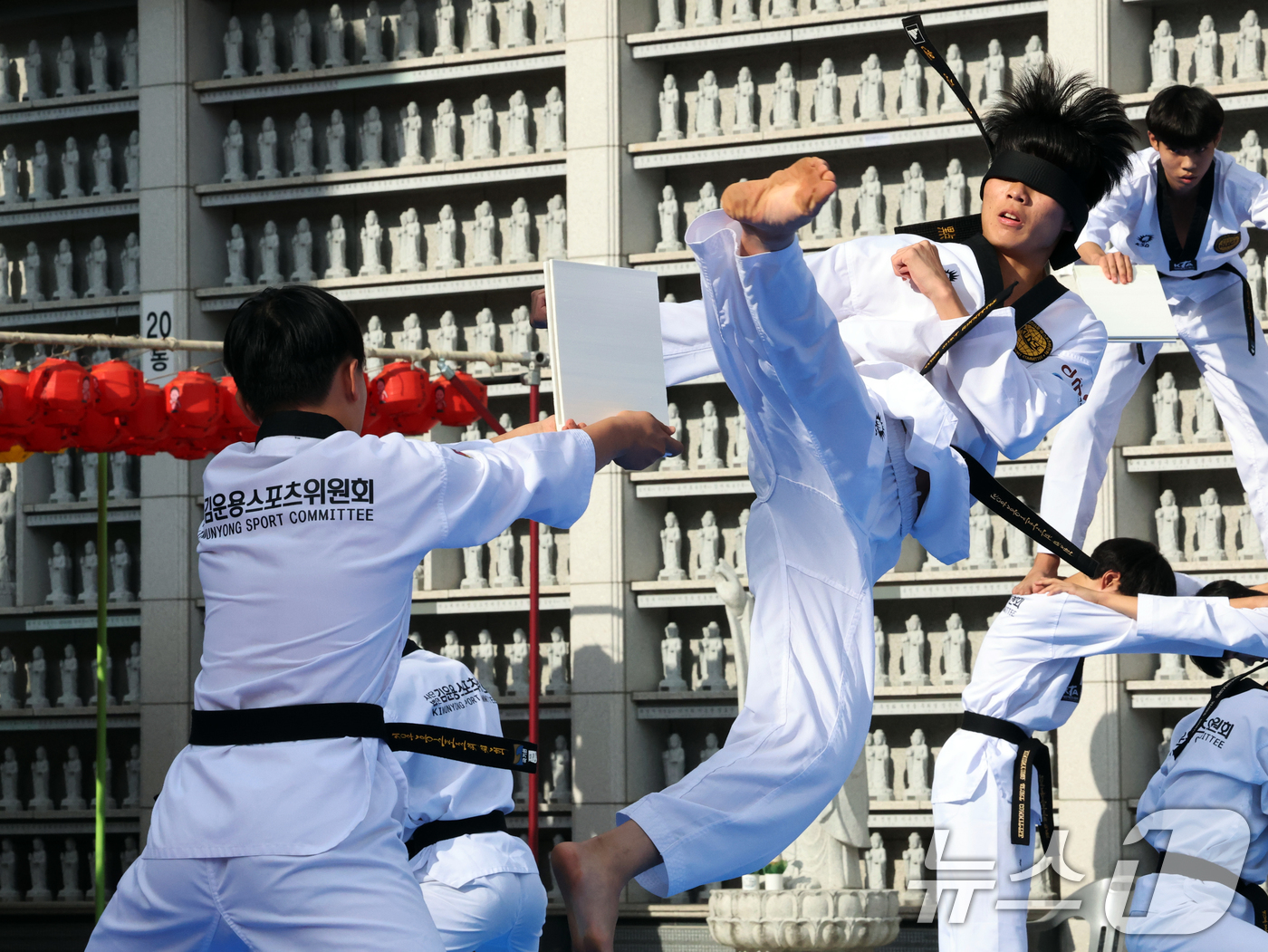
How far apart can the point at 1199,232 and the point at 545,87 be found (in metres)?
5.01

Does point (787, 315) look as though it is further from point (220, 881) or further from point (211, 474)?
point (220, 881)

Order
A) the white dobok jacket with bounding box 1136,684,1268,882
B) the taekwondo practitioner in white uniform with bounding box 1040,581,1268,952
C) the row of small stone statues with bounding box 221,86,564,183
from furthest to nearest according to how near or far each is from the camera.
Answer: the row of small stone statues with bounding box 221,86,564,183 → the white dobok jacket with bounding box 1136,684,1268,882 → the taekwondo practitioner in white uniform with bounding box 1040,581,1268,952

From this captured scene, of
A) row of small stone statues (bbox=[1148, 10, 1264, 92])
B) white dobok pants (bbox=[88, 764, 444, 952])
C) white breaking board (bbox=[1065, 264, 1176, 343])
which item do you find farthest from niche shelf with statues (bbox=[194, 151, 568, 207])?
white dobok pants (bbox=[88, 764, 444, 952])

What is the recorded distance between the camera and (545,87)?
897 centimetres

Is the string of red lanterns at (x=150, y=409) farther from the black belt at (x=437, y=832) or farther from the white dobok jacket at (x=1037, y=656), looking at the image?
the black belt at (x=437, y=832)

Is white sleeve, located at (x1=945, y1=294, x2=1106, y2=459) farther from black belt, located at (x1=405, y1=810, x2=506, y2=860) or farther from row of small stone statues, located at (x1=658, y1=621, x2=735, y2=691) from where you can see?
row of small stone statues, located at (x1=658, y1=621, x2=735, y2=691)

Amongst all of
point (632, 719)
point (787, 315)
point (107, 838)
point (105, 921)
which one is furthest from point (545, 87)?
point (105, 921)

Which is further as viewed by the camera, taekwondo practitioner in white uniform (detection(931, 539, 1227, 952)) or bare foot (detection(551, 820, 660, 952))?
taekwondo practitioner in white uniform (detection(931, 539, 1227, 952))

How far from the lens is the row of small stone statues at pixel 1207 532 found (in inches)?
285

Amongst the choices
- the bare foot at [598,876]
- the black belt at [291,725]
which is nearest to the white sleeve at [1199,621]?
the bare foot at [598,876]

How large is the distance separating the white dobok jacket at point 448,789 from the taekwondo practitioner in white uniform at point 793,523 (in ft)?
3.40

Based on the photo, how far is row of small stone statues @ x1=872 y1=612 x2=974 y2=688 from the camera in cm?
757

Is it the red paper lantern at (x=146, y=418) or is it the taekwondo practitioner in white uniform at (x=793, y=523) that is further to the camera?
the red paper lantern at (x=146, y=418)

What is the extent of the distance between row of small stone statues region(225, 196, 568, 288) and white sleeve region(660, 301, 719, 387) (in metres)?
5.42
